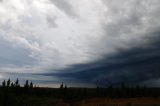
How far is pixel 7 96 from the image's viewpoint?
294ft

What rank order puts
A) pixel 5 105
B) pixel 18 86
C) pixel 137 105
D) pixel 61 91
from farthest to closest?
1. pixel 61 91
2. pixel 18 86
3. pixel 137 105
4. pixel 5 105

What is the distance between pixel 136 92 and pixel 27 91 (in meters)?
71.9

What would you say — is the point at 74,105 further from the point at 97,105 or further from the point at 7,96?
the point at 7,96

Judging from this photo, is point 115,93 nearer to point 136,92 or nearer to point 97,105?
point 136,92

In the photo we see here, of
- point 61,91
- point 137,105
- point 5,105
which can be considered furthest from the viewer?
point 61,91

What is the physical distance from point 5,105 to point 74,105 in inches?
1066

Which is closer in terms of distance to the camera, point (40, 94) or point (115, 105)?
point (115, 105)

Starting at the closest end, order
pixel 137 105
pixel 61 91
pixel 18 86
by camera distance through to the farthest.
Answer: pixel 137 105 → pixel 18 86 → pixel 61 91

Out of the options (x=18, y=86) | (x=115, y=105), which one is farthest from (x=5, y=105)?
(x=18, y=86)

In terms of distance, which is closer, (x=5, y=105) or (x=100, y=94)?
(x=5, y=105)

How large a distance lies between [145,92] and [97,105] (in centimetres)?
9763

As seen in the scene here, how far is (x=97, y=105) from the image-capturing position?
4001 inches

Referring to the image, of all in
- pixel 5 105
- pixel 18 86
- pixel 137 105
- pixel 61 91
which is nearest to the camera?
pixel 5 105

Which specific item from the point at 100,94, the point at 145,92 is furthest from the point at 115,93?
the point at 145,92
